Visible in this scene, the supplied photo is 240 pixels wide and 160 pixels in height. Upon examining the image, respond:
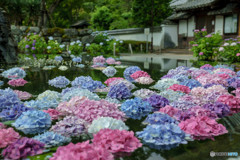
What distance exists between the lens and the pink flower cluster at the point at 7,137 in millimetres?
2404

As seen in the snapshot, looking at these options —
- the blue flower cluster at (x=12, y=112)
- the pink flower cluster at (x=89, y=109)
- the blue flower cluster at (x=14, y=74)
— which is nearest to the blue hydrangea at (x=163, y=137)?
the pink flower cluster at (x=89, y=109)

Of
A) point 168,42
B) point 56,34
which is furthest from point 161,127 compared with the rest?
point 168,42

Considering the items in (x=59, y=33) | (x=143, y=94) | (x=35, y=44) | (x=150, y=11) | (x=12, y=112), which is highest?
(x=150, y=11)

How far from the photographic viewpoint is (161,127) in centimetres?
249

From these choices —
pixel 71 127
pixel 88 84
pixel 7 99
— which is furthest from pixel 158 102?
pixel 7 99

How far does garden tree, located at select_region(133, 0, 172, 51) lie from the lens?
1978cm

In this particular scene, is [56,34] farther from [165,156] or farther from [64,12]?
[64,12]

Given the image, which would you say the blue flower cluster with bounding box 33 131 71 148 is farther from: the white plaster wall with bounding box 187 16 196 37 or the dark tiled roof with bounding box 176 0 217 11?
the white plaster wall with bounding box 187 16 196 37

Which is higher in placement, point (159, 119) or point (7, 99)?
point (7, 99)

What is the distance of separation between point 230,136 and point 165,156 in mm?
889

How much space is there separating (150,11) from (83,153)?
64.2 ft

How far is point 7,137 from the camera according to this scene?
2.49 meters

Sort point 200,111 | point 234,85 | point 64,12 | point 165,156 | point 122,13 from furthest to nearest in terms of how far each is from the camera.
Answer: point 64,12, point 122,13, point 234,85, point 200,111, point 165,156

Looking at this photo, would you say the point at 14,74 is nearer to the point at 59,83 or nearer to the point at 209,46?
the point at 59,83
